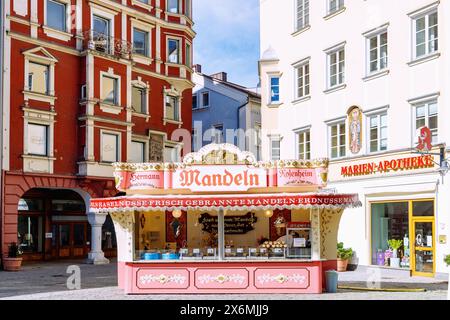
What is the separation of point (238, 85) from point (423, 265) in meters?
26.7

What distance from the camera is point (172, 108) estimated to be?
37.3m

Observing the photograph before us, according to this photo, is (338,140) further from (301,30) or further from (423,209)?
(301,30)

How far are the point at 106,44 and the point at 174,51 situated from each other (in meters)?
5.53

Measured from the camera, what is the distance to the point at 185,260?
58.6ft

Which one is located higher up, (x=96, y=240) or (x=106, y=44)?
(x=106, y=44)

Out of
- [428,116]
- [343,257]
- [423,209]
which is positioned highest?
[428,116]

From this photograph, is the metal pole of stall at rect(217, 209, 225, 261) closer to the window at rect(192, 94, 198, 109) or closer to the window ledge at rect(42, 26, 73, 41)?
the window ledge at rect(42, 26, 73, 41)

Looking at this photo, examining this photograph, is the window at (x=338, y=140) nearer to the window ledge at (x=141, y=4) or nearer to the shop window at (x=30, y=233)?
the window ledge at (x=141, y=4)

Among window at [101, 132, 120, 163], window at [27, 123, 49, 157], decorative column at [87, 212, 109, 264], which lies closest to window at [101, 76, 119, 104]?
window at [101, 132, 120, 163]

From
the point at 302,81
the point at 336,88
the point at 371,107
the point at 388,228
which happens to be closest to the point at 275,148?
the point at 302,81

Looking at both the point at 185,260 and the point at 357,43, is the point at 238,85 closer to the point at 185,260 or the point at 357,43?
the point at 357,43

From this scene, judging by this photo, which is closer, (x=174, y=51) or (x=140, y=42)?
(x=140, y=42)
